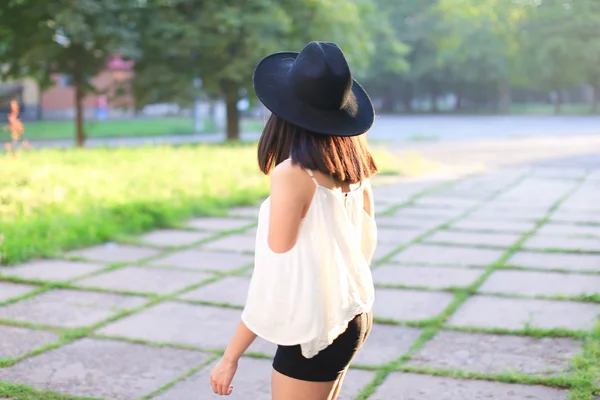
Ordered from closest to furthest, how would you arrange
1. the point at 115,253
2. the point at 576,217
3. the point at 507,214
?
1. the point at 115,253
2. the point at 576,217
3. the point at 507,214

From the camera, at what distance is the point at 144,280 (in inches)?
219

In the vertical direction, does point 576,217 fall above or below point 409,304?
above

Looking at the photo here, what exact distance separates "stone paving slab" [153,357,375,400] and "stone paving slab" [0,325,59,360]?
0.94 m

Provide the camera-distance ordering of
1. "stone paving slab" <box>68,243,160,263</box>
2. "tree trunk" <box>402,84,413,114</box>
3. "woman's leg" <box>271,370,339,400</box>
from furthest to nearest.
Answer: "tree trunk" <box>402,84,413,114</box>
"stone paving slab" <box>68,243,160,263</box>
"woman's leg" <box>271,370,339,400</box>

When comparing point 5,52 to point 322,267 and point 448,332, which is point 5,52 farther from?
point 322,267

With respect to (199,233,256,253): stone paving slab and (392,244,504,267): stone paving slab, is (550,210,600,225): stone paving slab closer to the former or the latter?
(392,244,504,267): stone paving slab

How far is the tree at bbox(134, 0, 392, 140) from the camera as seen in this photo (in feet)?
55.7

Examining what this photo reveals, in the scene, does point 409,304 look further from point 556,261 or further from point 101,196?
point 101,196

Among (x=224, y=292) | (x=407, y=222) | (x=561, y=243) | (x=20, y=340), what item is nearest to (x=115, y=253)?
(x=224, y=292)

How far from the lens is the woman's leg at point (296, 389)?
7.06 feet

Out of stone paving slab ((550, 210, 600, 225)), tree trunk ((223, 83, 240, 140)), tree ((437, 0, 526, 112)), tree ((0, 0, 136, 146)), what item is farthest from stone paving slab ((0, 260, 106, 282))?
tree ((437, 0, 526, 112))

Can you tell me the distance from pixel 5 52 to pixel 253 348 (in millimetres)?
15123

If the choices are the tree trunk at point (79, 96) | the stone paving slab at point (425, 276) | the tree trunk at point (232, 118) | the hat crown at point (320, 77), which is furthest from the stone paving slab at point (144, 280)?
the tree trunk at point (232, 118)

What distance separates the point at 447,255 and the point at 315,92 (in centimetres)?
447
